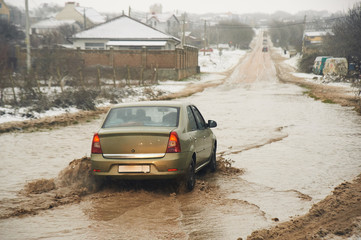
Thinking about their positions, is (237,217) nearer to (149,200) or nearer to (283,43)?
(149,200)

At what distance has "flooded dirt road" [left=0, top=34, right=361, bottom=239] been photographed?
6.35 m

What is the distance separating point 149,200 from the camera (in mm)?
7648

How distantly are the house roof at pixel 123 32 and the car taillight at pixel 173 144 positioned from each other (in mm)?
47429

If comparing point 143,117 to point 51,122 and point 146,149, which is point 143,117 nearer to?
point 146,149

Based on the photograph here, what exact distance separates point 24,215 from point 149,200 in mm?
1852

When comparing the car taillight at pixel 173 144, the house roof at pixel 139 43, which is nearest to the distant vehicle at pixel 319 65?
the house roof at pixel 139 43

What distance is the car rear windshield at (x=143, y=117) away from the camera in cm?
809

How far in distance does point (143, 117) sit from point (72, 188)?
5.61 ft

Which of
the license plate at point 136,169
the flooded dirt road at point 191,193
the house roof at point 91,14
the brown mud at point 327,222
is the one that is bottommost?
the flooded dirt road at point 191,193

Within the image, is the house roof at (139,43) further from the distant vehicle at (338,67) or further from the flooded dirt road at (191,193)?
the flooded dirt road at (191,193)

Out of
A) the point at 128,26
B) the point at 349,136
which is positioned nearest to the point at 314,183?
the point at 349,136

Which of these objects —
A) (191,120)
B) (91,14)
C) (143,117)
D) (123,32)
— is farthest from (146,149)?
(91,14)

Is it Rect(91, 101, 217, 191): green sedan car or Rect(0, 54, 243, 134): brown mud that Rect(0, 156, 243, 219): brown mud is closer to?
Rect(91, 101, 217, 191): green sedan car

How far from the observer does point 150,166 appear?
24.5ft
